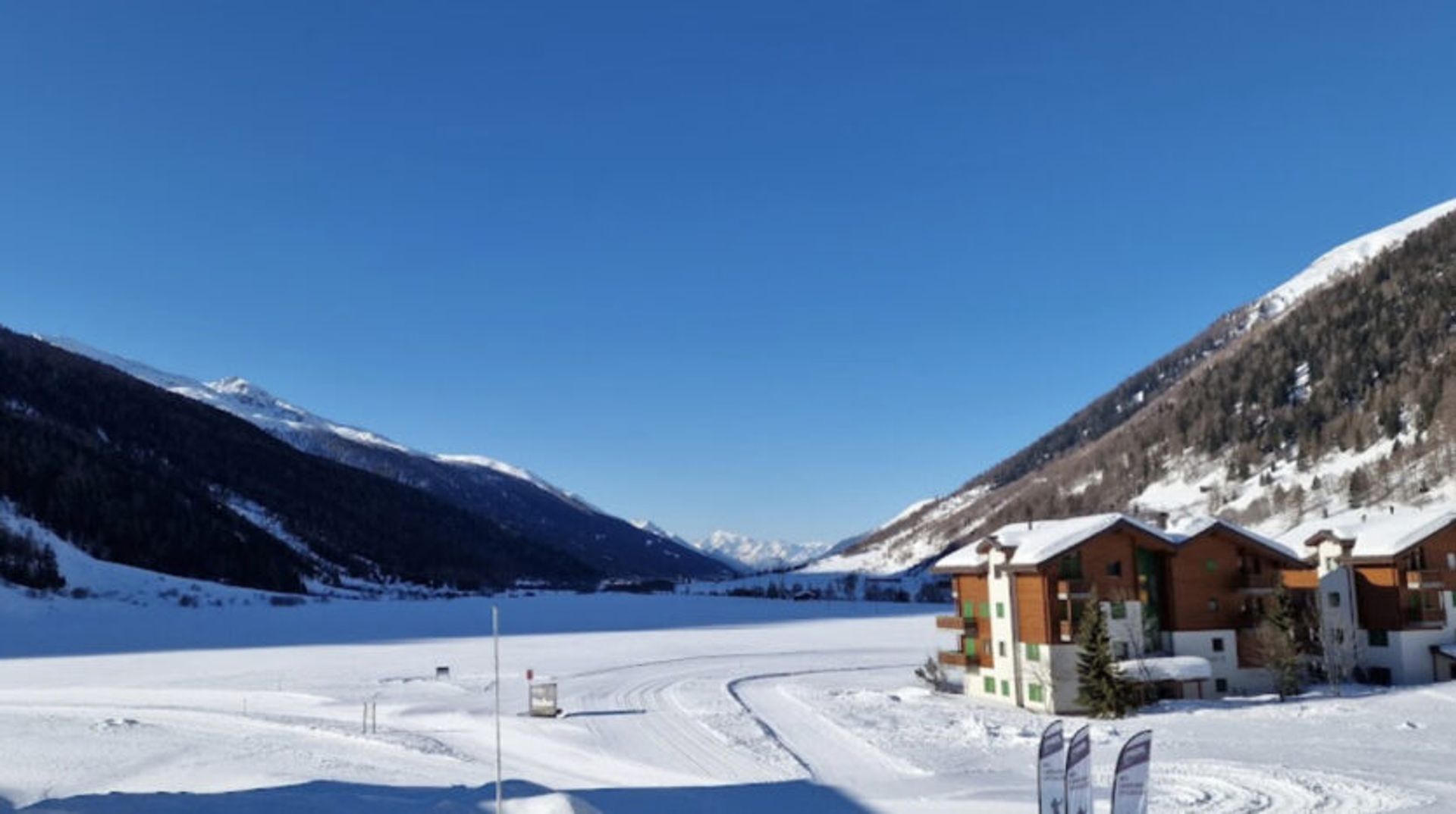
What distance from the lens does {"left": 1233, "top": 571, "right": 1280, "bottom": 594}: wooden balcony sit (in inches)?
1727

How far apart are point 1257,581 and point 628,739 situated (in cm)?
2619

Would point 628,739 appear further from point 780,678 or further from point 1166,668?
point 1166,668

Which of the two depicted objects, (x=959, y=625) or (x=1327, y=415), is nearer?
(x=959, y=625)

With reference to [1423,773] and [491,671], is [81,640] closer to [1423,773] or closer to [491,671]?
[491,671]

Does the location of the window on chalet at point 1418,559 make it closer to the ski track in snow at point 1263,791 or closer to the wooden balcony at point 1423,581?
the wooden balcony at point 1423,581

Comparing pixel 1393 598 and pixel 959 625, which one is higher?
pixel 1393 598

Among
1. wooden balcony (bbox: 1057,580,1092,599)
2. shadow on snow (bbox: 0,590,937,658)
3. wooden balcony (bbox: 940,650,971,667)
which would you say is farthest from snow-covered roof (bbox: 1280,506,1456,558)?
shadow on snow (bbox: 0,590,937,658)

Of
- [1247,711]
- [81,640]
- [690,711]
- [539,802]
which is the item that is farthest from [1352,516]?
[81,640]

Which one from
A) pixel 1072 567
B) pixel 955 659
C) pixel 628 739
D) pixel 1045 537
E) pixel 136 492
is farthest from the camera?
pixel 136 492

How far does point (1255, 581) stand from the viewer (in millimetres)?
44156

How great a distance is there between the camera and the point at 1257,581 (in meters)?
44.2

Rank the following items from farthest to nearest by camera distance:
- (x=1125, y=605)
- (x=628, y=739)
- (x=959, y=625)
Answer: (x=959, y=625)
(x=1125, y=605)
(x=628, y=739)

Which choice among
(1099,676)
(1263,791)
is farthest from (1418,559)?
(1263,791)

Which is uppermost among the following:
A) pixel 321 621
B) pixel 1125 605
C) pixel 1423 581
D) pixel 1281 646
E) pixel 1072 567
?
pixel 1072 567
